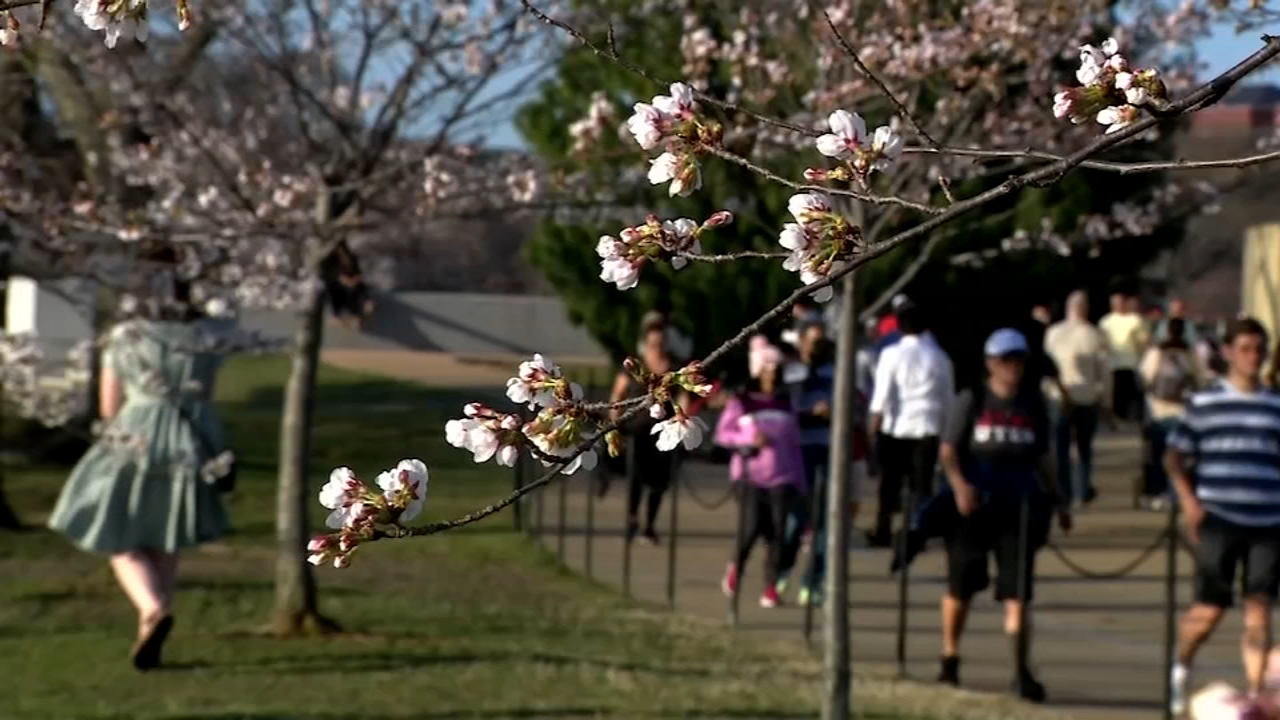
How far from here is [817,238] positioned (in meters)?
3.22

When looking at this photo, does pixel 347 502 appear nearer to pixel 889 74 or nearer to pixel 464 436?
pixel 464 436

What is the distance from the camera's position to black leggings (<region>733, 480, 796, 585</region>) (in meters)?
12.3

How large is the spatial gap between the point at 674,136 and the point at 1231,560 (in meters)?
6.18

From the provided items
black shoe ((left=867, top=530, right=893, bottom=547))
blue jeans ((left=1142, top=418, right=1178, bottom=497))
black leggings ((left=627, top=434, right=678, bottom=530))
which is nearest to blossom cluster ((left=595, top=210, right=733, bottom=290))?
black leggings ((left=627, top=434, right=678, bottom=530))

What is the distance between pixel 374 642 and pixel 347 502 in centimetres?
719

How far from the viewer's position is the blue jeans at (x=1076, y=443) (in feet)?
56.6

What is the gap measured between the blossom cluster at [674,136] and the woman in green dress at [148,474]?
6.49 meters

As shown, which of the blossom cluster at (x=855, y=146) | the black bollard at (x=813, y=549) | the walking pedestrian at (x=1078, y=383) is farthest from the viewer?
the walking pedestrian at (x=1078, y=383)

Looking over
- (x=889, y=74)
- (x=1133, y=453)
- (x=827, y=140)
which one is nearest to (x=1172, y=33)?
(x=889, y=74)

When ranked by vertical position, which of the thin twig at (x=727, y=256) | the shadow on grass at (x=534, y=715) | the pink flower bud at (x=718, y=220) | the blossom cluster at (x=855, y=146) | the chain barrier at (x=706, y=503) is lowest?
the shadow on grass at (x=534, y=715)

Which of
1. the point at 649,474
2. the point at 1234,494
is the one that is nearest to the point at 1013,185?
the point at 1234,494

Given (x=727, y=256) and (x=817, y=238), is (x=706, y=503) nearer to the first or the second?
(x=727, y=256)

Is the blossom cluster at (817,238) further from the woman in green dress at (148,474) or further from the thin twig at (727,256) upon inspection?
the woman in green dress at (148,474)

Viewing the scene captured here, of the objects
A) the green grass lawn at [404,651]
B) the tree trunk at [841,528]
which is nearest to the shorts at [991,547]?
the green grass lawn at [404,651]
